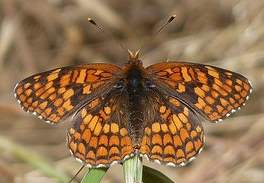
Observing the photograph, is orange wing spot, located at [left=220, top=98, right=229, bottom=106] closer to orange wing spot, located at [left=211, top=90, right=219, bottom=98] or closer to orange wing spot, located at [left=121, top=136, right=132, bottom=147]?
orange wing spot, located at [left=211, top=90, right=219, bottom=98]

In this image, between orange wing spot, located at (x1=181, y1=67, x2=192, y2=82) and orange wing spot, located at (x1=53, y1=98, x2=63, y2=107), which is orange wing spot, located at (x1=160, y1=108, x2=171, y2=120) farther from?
orange wing spot, located at (x1=53, y1=98, x2=63, y2=107)

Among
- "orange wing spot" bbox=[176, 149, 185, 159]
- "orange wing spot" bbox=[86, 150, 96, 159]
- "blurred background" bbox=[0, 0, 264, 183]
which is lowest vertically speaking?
"orange wing spot" bbox=[86, 150, 96, 159]

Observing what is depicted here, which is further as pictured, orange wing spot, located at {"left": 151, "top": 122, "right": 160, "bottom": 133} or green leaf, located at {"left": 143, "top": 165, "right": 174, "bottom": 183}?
orange wing spot, located at {"left": 151, "top": 122, "right": 160, "bottom": 133}

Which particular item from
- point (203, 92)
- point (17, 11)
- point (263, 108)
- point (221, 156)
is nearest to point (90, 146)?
point (203, 92)

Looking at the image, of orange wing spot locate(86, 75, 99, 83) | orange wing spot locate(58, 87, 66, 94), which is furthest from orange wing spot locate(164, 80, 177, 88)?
orange wing spot locate(58, 87, 66, 94)

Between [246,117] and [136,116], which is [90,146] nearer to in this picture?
[136,116]

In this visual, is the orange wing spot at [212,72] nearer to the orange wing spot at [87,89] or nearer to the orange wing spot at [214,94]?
the orange wing spot at [214,94]

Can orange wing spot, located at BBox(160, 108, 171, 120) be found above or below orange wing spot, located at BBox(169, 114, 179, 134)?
above

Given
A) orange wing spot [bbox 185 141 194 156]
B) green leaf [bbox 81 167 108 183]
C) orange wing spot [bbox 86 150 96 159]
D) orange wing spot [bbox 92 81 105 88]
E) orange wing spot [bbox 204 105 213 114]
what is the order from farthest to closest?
orange wing spot [bbox 92 81 105 88] < orange wing spot [bbox 204 105 213 114] < orange wing spot [bbox 185 141 194 156] < orange wing spot [bbox 86 150 96 159] < green leaf [bbox 81 167 108 183]

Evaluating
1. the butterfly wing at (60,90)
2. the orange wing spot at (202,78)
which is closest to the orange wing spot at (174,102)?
the orange wing spot at (202,78)

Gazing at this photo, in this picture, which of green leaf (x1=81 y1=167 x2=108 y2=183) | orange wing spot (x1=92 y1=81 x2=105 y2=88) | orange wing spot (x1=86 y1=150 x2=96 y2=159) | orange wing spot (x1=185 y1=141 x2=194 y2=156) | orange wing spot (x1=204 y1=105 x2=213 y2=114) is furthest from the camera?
orange wing spot (x1=92 y1=81 x2=105 y2=88)
